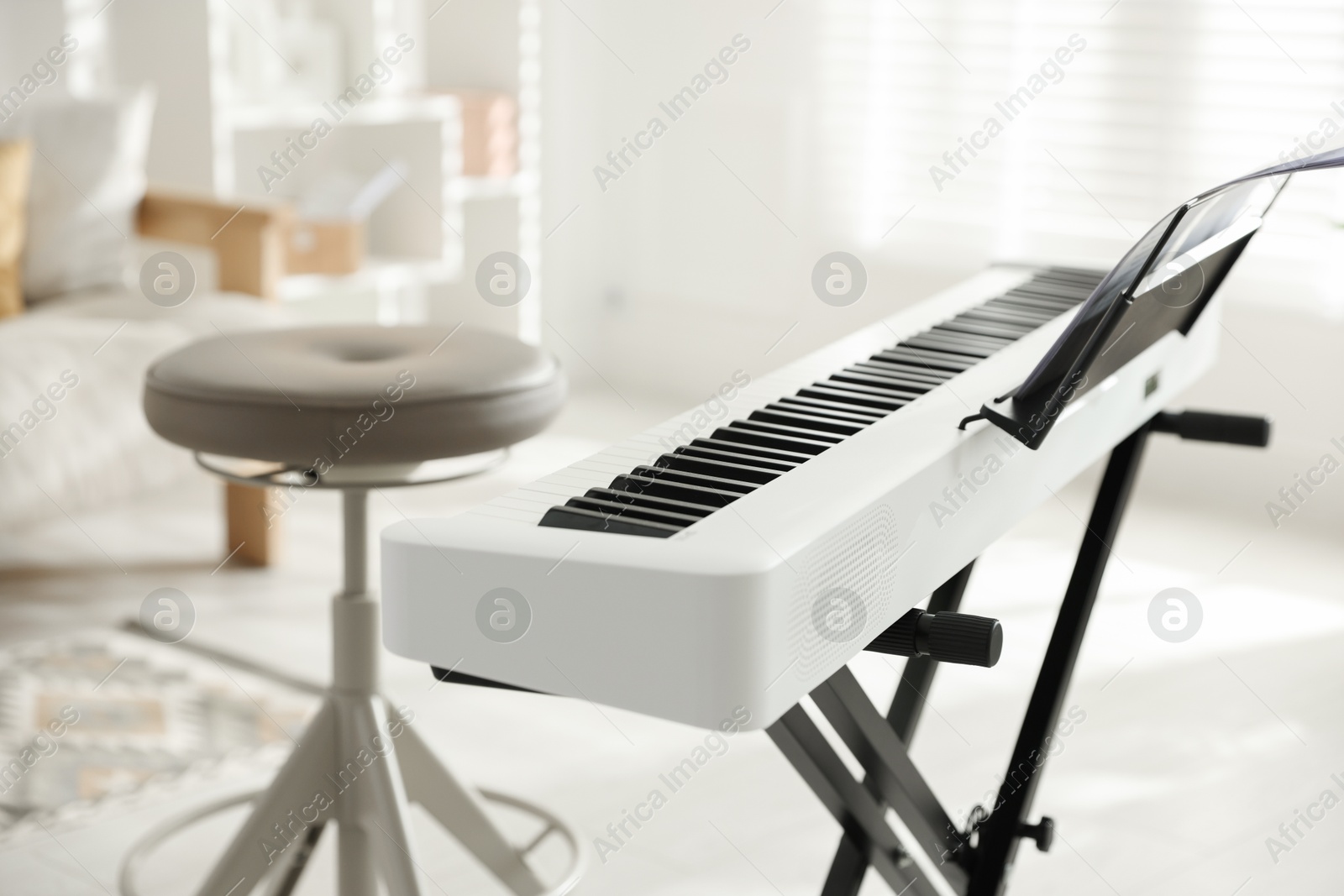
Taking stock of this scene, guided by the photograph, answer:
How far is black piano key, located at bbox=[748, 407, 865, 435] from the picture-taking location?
112cm

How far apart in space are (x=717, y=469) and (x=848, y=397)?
0.22 m

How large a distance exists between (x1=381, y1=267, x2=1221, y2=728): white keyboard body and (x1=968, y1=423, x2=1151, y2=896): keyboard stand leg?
41 cm

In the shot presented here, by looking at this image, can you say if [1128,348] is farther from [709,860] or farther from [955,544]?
[709,860]

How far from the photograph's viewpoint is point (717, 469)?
3.43 feet

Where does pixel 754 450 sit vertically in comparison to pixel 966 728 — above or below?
above

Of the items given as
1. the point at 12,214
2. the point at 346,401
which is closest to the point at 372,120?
the point at 12,214

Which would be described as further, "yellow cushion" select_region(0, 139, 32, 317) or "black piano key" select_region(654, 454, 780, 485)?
"yellow cushion" select_region(0, 139, 32, 317)

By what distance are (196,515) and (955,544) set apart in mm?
2634

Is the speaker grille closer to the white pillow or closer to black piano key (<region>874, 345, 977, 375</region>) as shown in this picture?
black piano key (<region>874, 345, 977, 375</region>)

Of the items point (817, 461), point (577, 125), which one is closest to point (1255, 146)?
point (577, 125)

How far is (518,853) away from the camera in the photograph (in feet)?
5.82

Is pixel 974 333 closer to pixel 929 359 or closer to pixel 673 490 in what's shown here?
pixel 929 359

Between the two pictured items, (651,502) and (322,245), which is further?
(322,245)

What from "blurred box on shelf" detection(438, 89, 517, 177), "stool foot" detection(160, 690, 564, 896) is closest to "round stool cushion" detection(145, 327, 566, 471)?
"stool foot" detection(160, 690, 564, 896)
